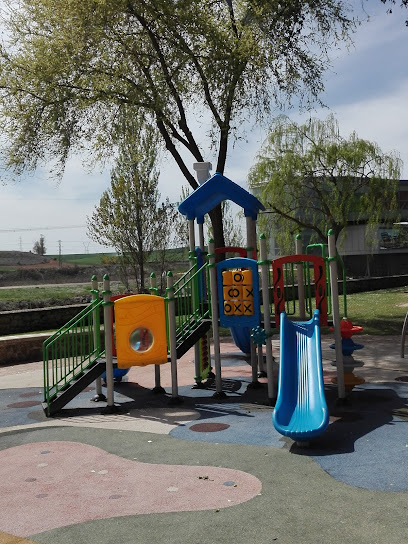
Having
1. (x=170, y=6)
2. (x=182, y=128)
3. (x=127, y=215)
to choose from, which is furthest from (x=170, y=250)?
(x=170, y=6)

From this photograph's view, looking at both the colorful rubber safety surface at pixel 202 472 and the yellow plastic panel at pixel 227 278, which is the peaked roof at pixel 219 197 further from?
the colorful rubber safety surface at pixel 202 472

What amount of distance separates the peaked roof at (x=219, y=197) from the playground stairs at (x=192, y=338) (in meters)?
1.91


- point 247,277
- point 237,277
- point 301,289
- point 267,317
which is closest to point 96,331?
point 237,277

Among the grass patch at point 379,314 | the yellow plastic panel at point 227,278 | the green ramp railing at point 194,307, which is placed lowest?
the grass patch at point 379,314

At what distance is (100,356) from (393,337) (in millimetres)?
8924

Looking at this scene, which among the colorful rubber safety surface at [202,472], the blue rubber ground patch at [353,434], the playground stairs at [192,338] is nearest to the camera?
the colorful rubber safety surface at [202,472]

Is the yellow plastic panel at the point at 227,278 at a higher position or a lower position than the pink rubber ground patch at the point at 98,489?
higher

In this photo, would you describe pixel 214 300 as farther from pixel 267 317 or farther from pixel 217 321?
pixel 267 317

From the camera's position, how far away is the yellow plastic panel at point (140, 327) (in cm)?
912

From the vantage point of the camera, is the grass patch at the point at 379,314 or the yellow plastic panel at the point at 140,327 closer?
the yellow plastic panel at the point at 140,327

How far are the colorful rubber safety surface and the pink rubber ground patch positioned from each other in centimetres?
1

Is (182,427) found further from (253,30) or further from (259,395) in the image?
(253,30)

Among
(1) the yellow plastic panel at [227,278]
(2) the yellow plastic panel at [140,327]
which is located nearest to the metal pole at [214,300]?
(1) the yellow plastic panel at [227,278]

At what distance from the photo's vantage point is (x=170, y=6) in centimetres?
1545
